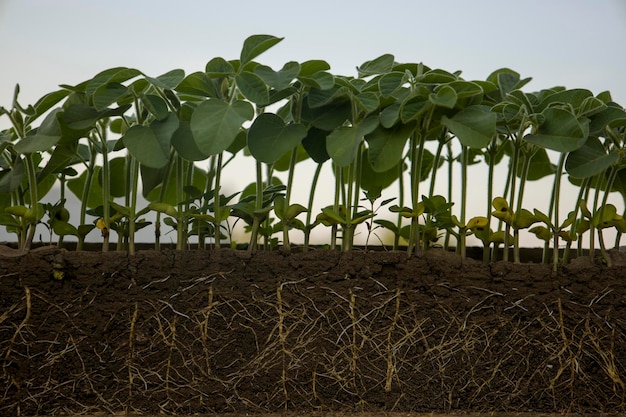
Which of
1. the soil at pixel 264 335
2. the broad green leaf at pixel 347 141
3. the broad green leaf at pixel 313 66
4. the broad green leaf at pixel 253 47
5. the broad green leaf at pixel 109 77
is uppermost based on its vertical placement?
the broad green leaf at pixel 253 47

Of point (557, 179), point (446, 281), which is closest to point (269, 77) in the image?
point (446, 281)

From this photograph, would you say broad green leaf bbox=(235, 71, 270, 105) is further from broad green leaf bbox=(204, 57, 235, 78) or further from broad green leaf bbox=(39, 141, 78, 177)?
broad green leaf bbox=(39, 141, 78, 177)

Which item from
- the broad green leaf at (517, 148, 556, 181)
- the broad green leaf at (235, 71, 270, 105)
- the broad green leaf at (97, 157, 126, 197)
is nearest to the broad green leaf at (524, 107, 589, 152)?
the broad green leaf at (517, 148, 556, 181)

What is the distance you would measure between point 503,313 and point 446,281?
0.10 m

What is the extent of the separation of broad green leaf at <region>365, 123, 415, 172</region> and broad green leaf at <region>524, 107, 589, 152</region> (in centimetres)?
19

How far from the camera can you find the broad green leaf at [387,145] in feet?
3.39

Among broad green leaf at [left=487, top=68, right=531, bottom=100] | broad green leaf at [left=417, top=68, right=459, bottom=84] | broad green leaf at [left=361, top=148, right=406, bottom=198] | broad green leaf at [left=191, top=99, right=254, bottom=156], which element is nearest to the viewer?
broad green leaf at [left=191, top=99, right=254, bottom=156]

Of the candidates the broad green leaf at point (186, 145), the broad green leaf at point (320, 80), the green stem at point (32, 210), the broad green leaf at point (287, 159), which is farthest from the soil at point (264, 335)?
the broad green leaf at point (287, 159)

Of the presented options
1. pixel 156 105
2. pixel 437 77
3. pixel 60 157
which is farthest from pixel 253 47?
pixel 60 157

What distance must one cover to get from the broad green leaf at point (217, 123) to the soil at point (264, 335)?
0.18m

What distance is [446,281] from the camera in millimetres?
1052

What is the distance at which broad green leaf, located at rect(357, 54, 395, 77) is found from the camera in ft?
3.68

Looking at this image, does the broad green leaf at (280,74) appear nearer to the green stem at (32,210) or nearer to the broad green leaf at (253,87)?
the broad green leaf at (253,87)

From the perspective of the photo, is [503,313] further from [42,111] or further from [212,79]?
[42,111]
